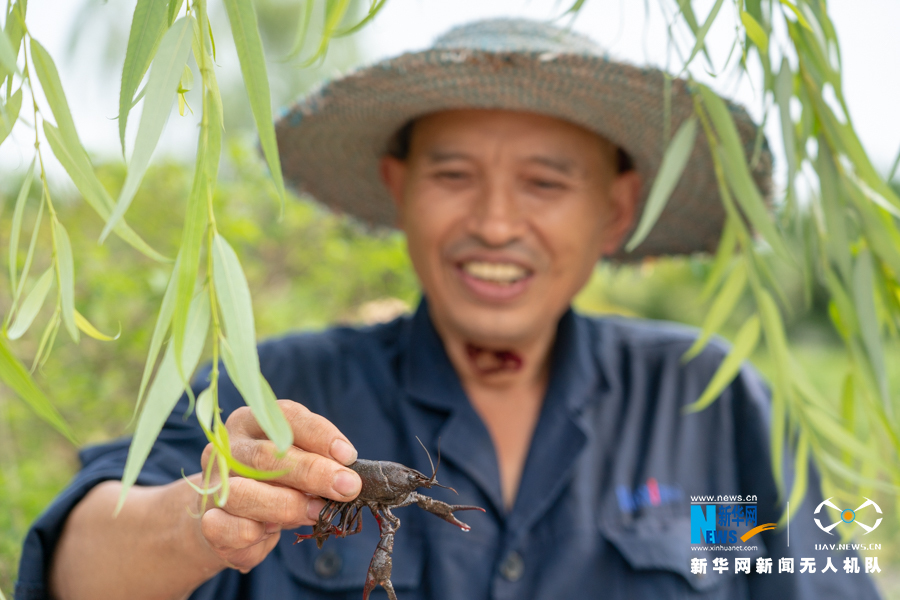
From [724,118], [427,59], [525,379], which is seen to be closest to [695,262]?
[525,379]

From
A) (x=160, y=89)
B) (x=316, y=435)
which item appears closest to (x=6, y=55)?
(x=160, y=89)

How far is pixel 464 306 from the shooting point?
4.42 feet

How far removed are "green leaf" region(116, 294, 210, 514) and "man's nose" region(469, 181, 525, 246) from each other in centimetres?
80

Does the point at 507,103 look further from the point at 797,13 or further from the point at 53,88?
the point at 53,88

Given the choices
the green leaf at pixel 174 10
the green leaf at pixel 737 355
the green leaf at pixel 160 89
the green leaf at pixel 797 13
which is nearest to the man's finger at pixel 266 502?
the green leaf at pixel 160 89

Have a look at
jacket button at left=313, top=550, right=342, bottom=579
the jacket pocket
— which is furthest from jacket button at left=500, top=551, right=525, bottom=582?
jacket button at left=313, top=550, right=342, bottom=579

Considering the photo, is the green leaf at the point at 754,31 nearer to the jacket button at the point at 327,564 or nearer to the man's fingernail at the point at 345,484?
the man's fingernail at the point at 345,484

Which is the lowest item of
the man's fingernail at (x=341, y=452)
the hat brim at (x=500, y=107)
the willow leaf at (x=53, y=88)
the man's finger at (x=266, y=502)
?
the man's finger at (x=266, y=502)

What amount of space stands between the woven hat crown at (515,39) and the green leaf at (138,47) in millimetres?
778

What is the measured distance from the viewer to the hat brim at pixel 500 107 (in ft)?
4.00

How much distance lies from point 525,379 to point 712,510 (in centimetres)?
46

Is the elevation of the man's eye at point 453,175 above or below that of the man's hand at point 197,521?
above

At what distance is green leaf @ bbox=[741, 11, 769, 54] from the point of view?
0.68 meters

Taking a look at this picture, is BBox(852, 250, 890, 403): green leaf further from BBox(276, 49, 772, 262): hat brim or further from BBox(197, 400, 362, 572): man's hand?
BBox(197, 400, 362, 572): man's hand
